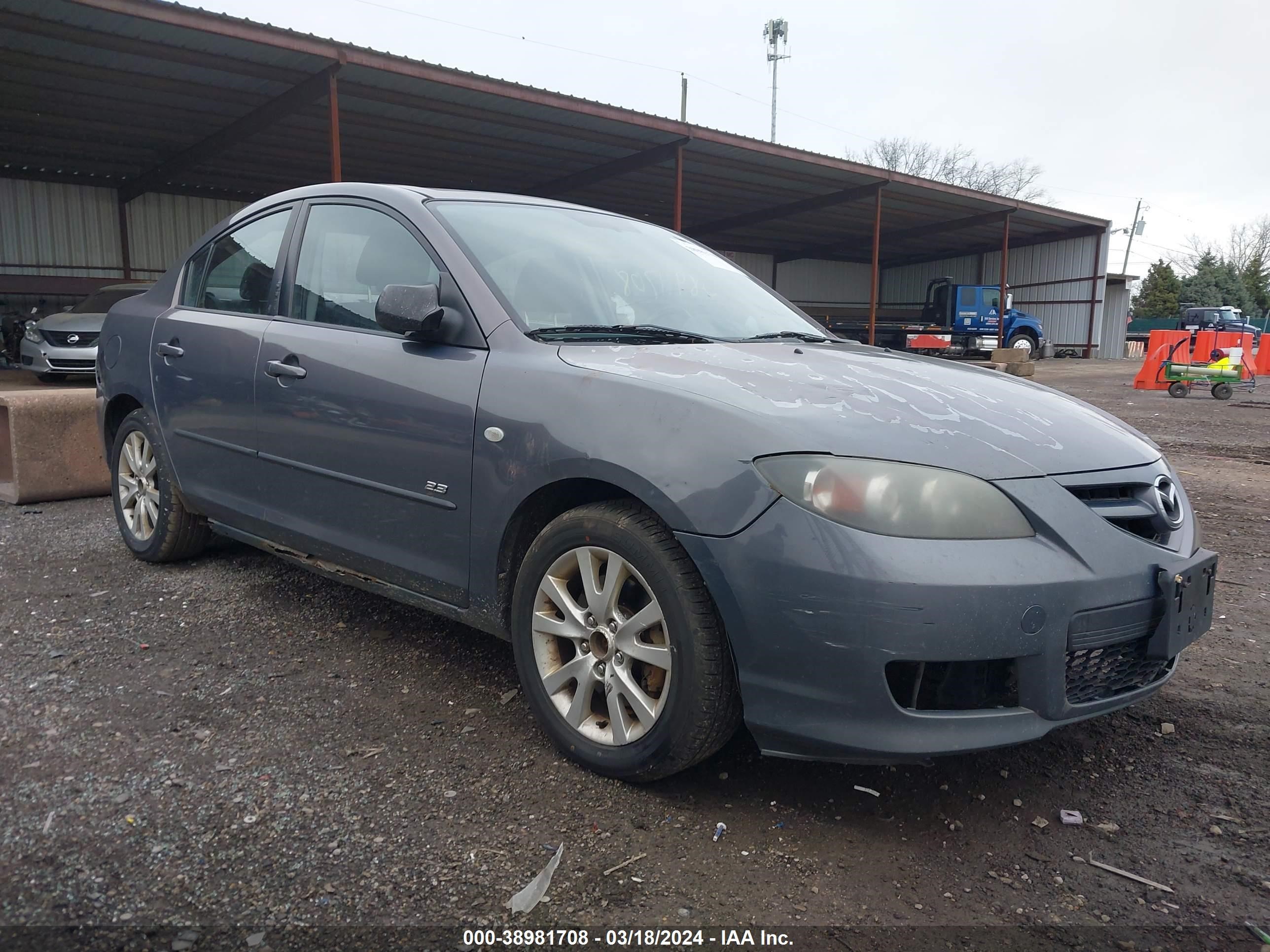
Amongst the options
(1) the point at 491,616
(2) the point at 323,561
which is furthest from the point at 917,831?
(2) the point at 323,561

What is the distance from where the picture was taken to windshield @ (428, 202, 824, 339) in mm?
2959

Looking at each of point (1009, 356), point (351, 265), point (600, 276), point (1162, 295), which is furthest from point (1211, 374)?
point (1162, 295)

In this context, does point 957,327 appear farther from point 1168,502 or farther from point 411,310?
point 411,310

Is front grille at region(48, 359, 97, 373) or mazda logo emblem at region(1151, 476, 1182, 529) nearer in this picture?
mazda logo emblem at region(1151, 476, 1182, 529)

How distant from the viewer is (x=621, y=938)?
A: 1.87 metres

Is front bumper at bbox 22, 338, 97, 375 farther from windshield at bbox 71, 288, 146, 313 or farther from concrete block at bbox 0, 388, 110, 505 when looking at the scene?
concrete block at bbox 0, 388, 110, 505

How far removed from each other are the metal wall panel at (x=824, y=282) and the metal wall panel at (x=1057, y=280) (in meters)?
3.30

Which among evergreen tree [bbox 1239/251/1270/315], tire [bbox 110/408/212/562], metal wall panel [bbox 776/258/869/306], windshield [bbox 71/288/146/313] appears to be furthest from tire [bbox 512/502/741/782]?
evergreen tree [bbox 1239/251/1270/315]

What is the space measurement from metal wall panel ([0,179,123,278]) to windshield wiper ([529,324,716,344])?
23609 millimetres

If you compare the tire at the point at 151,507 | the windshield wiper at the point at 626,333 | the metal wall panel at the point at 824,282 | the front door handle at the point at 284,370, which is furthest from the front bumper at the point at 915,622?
the metal wall panel at the point at 824,282

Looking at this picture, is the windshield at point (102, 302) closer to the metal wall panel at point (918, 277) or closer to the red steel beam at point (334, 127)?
the red steel beam at point (334, 127)

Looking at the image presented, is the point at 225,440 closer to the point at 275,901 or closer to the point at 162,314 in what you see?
the point at 162,314

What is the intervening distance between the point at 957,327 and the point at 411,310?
2898cm

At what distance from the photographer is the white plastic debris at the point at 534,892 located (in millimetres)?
1960
